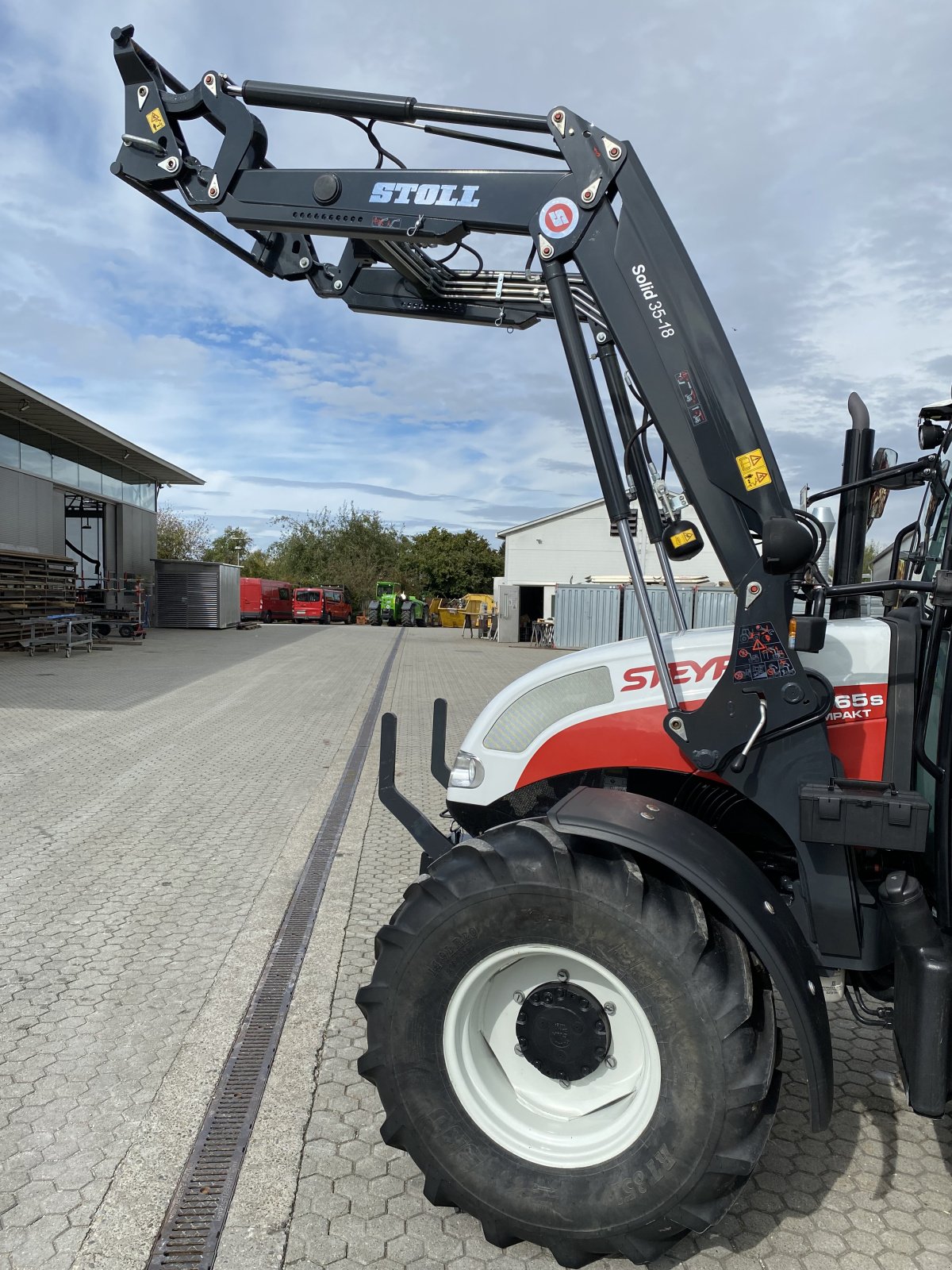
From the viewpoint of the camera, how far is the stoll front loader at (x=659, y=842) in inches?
92.0

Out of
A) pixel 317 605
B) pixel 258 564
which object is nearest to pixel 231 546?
pixel 258 564

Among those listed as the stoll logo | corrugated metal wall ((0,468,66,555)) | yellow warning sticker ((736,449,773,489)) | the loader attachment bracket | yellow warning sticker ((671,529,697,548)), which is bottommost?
the loader attachment bracket

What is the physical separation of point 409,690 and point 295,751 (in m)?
6.22

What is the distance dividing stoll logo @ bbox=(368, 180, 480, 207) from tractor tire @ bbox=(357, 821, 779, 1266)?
1.97 metres

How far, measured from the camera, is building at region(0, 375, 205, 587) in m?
23.9

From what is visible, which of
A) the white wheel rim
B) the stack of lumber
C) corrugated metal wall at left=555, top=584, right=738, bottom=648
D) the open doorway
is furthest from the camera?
the open doorway

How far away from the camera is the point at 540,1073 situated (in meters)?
2.65

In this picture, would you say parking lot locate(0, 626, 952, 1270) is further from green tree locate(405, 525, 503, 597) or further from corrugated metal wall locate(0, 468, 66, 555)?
green tree locate(405, 525, 503, 597)

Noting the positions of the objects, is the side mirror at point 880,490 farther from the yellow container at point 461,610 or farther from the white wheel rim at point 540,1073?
the yellow container at point 461,610

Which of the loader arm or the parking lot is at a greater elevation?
the loader arm

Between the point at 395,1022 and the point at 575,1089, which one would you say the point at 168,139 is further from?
the point at 575,1089

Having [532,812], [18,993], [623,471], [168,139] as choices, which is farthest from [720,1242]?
[168,139]

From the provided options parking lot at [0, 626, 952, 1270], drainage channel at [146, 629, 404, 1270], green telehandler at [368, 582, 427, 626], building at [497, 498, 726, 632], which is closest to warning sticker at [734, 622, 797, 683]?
parking lot at [0, 626, 952, 1270]

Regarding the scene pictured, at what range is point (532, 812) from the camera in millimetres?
3408
